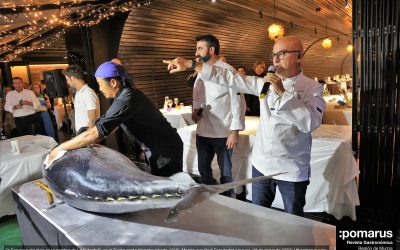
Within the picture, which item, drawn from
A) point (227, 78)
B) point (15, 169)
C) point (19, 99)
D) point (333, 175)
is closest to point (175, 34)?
point (19, 99)

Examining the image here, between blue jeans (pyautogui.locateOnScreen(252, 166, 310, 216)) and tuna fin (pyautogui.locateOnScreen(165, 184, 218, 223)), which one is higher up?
tuna fin (pyautogui.locateOnScreen(165, 184, 218, 223))

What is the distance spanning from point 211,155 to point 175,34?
466cm

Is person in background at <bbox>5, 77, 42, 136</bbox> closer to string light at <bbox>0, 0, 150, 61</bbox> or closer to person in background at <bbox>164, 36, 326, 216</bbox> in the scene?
string light at <bbox>0, 0, 150, 61</bbox>

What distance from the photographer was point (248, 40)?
9.16 m

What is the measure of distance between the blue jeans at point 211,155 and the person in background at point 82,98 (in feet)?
4.77

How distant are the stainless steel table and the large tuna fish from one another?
0.08 meters

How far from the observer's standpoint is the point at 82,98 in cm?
345

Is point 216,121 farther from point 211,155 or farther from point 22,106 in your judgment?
point 22,106

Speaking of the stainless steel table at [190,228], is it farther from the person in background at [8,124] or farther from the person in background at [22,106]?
the person in background at [8,124]

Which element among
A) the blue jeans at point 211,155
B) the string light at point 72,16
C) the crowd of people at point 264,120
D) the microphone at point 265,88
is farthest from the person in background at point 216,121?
the string light at point 72,16

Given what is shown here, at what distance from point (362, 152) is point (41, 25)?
638cm

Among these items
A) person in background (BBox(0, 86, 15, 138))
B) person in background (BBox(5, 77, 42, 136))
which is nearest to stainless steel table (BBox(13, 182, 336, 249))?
person in background (BBox(5, 77, 42, 136))

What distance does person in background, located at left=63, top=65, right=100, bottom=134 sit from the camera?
3418 millimetres

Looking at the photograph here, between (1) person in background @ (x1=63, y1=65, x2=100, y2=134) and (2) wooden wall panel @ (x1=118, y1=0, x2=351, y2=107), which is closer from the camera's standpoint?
(1) person in background @ (x1=63, y1=65, x2=100, y2=134)
